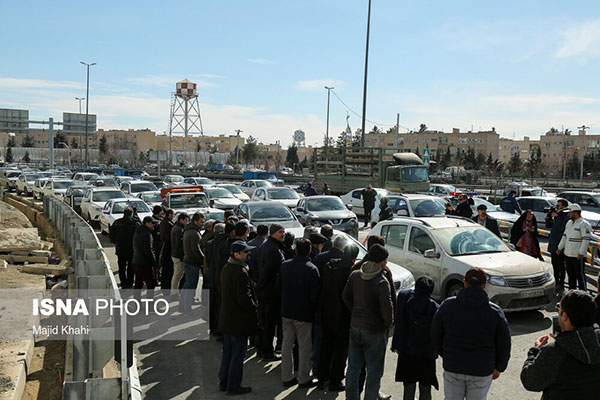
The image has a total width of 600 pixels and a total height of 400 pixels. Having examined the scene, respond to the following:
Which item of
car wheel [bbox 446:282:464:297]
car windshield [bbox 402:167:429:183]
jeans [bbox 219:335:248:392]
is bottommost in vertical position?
jeans [bbox 219:335:248:392]

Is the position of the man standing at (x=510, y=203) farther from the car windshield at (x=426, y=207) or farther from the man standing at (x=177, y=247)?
the man standing at (x=177, y=247)

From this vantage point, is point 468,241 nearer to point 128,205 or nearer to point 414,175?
point 128,205

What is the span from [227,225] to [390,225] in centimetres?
431

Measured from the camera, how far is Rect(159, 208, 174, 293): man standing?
1024cm

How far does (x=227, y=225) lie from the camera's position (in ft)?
24.6

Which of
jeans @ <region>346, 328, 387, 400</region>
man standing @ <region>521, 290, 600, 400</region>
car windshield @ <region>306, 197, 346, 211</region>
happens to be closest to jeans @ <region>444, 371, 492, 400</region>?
man standing @ <region>521, 290, 600, 400</region>

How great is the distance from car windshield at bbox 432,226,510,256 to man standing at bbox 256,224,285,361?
3.69 m

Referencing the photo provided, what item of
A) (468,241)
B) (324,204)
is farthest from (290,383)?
(324,204)

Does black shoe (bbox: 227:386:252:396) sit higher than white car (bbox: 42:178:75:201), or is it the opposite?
white car (bbox: 42:178:75:201)

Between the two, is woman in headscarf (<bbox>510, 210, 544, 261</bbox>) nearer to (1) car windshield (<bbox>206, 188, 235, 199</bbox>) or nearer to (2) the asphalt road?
(2) the asphalt road

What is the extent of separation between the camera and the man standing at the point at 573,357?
3348 mm

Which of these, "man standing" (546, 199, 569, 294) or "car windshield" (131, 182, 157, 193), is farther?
"car windshield" (131, 182, 157, 193)

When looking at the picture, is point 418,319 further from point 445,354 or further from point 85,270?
point 85,270

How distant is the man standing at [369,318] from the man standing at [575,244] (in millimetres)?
6595
